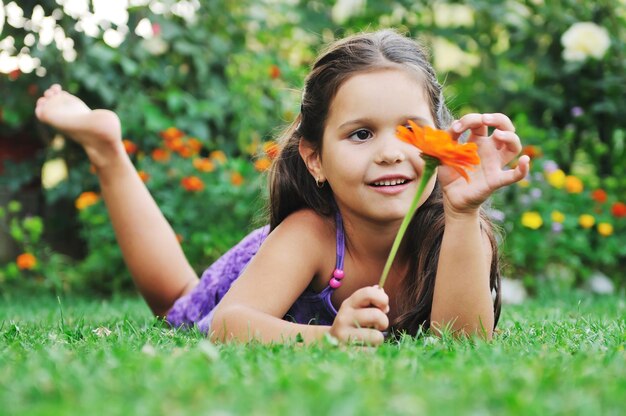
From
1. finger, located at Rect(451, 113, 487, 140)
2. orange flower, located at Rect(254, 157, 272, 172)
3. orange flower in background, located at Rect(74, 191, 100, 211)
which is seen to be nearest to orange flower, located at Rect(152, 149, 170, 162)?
orange flower in background, located at Rect(74, 191, 100, 211)

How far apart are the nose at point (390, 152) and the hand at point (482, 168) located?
A: 0.14 meters

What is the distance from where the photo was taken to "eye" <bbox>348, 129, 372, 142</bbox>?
2320mm

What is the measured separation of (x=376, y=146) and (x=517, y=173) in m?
0.41

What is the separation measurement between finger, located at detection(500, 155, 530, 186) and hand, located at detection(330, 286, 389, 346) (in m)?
0.42

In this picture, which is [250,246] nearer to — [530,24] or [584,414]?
[584,414]

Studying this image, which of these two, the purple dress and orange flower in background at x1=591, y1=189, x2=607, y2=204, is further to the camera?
orange flower in background at x1=591, y1=189, x2=607, y2=204

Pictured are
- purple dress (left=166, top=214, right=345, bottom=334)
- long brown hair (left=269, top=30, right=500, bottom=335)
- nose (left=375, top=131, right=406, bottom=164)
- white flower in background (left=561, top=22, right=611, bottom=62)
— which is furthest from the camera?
white flower in background (left=561, top=22, right=611, bottom=62)

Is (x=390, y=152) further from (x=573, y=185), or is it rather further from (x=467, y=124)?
(x=573, y=185)

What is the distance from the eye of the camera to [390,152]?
222cm

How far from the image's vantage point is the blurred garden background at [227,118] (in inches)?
183

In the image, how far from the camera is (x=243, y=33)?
550 cm

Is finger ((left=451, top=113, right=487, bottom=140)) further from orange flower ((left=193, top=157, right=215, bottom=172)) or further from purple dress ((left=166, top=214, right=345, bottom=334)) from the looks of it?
orange flower ((left=193, top=157, right=215, bottom=172))

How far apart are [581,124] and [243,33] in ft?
7.39

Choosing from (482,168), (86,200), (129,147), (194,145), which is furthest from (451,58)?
(482,168)
